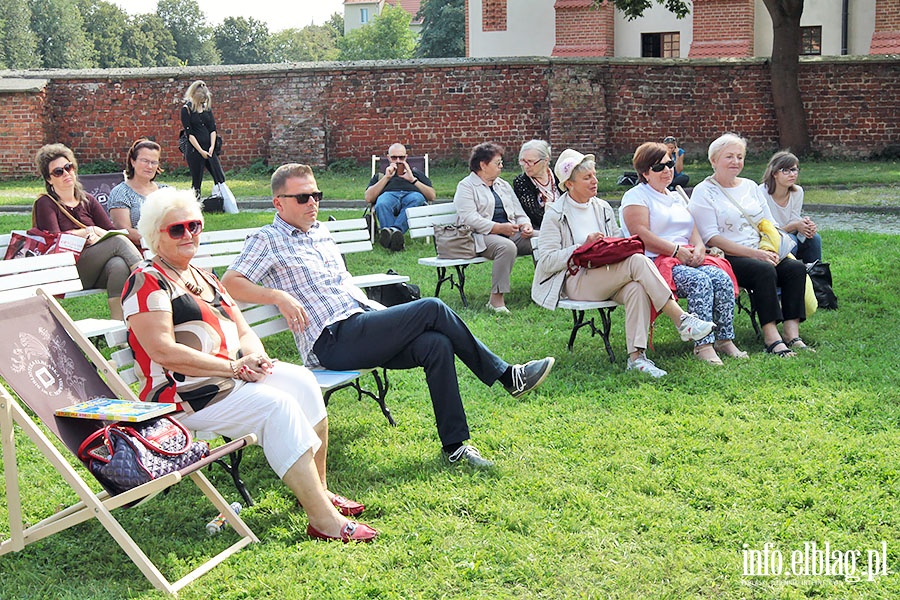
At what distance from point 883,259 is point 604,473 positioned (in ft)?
21.6

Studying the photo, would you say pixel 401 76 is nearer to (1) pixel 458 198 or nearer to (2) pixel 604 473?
(1) pixel 458 198

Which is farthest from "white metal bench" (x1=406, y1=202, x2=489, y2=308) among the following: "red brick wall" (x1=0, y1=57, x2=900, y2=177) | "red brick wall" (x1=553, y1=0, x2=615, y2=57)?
"red brick wall" (x1=553, y1=0, x2=615, y2=57)

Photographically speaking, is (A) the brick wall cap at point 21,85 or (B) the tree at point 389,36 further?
(B) the tree at point 389,36

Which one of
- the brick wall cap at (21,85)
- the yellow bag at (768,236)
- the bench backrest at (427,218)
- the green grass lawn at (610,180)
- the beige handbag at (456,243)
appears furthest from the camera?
the brick wall cap at (21,85)

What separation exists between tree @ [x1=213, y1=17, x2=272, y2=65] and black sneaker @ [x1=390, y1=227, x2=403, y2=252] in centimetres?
10018

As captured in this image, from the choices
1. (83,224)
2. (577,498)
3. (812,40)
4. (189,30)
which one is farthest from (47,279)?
(189,30)

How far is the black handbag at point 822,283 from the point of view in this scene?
834 cm

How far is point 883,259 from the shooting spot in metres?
10.2

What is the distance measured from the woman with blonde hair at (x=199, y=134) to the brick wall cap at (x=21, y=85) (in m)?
8.79

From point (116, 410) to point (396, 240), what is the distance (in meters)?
7.76

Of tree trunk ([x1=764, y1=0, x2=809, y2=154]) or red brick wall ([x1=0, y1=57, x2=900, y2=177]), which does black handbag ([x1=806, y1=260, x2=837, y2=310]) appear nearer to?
red brick wall ([x1=0, y1=57, x2=900, y2=177])

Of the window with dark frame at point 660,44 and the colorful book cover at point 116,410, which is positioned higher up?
the window with dark frame at point 660,44

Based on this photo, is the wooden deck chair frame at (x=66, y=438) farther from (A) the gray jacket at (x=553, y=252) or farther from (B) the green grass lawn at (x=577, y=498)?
(A) the gray jacket at (x=553, y=252)

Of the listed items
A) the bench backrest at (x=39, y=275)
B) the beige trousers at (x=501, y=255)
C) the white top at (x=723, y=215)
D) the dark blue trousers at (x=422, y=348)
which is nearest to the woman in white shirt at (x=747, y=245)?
the white top at (x=723, y=215)
